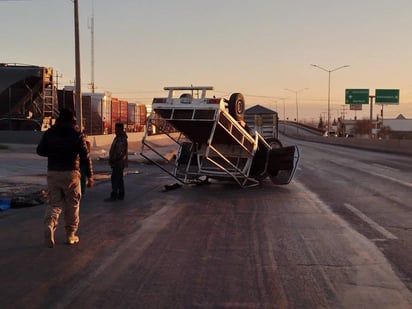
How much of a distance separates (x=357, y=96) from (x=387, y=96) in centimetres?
385

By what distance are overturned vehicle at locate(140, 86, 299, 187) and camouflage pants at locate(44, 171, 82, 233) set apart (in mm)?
6119

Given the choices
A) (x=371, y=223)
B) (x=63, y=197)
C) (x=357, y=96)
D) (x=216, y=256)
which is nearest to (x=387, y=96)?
(x=357, y=96)

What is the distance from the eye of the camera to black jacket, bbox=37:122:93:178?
7.70 metres

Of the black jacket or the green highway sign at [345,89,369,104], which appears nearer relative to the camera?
the black jacket

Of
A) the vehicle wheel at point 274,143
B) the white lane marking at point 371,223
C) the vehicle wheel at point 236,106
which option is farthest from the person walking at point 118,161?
the vehicle wheel at point 274,143

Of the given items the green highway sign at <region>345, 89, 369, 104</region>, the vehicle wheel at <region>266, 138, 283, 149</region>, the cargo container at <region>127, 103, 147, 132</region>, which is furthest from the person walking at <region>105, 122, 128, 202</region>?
the green highway sign at <region>345, 89, 369, 104</region>

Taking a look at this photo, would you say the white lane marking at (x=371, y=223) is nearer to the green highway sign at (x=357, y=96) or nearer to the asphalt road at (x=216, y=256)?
the asphalt road at (x=216, y=256)

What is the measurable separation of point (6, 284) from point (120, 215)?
189 inches

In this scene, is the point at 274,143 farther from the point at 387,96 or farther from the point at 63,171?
the point at 387,96

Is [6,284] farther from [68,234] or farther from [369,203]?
[369,203]

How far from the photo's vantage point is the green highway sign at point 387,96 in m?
72.2

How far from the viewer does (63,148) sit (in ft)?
25.3

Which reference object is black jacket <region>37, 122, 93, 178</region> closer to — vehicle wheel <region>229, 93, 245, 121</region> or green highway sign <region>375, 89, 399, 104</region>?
vehicle wheel <region>229, 93, 245, 121</region>

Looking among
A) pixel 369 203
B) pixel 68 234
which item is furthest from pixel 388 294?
pixel 369 203
